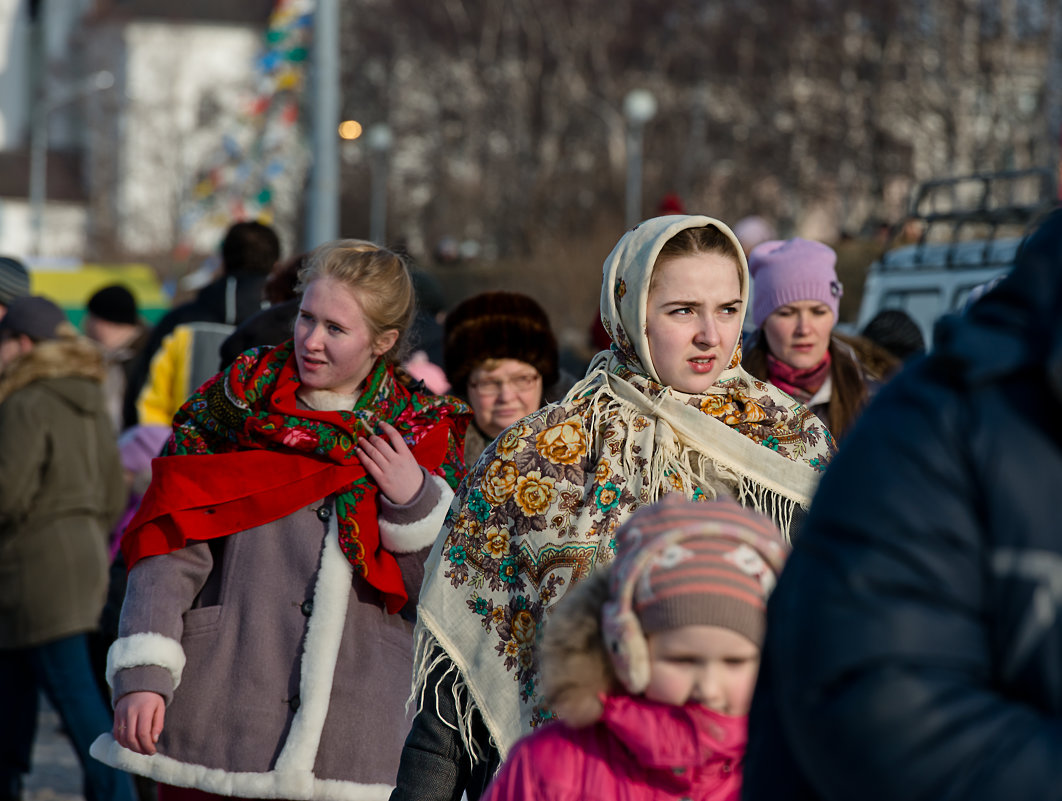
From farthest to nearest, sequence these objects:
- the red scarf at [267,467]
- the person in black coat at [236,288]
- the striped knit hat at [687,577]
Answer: the person in black coat at [236,288], the red scarf at [267,467], the striped knit hat at [687,577]

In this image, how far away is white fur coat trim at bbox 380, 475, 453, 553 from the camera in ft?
11.9

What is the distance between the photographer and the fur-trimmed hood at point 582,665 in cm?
213

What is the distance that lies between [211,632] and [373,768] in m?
0.48

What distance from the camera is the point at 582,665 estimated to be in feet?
6.97

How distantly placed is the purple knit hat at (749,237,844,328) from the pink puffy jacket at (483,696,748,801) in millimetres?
2950

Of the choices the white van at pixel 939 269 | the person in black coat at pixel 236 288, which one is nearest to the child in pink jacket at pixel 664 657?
the person in black coat at pixel 236 288

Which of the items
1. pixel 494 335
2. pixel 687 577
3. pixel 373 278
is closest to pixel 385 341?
pixel 373 278

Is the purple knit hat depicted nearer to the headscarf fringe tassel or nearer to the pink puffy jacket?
the headscarf fringe tassel

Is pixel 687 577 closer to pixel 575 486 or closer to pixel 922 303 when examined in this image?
pixel 575 486

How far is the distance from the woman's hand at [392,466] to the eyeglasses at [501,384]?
921mm

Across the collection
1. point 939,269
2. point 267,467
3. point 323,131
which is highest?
point 323,131

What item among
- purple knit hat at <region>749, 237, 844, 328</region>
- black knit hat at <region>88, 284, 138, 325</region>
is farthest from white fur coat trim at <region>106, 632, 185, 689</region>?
black knit hat at <region>88, 284, 138, 325</region>

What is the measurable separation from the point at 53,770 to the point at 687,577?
635 centimetres

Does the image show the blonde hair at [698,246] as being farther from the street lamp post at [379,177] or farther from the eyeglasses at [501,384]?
the street lamp post at [379,177]
